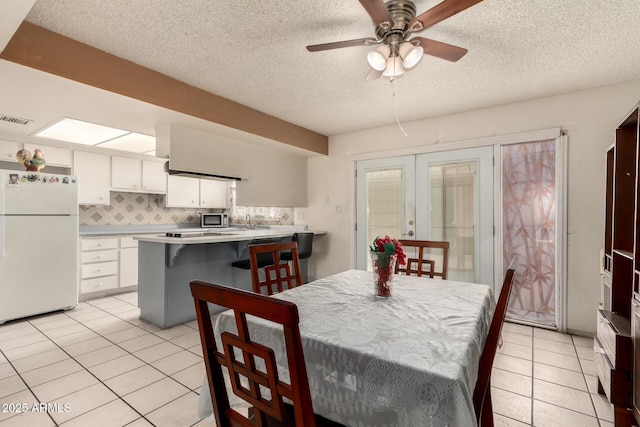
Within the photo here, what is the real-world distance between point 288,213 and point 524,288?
348 centimetres

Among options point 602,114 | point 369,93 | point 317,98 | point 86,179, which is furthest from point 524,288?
point 86,179

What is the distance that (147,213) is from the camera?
5.29 m

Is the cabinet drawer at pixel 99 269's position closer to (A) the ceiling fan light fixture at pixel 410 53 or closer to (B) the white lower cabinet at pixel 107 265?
(B) the white lower cabinet at pixel 107 265

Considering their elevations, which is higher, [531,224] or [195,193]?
[195,193]

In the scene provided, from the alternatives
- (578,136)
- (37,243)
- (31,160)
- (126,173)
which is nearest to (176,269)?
(37,243)

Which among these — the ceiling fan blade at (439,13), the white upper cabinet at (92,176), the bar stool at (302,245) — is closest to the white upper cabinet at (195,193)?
the white upper cabinet at (92,176)

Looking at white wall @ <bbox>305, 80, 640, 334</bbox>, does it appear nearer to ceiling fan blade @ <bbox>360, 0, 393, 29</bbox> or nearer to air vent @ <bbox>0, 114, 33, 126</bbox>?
ceiling fan blade @ <bbox>360, 0, 393, 29</bbox>

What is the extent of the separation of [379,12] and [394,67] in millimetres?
433

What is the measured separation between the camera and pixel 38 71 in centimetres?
199

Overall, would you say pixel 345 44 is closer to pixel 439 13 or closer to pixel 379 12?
pixel 379 12

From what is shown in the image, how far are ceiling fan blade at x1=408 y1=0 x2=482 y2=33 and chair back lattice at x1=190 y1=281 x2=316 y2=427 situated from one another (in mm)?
1488

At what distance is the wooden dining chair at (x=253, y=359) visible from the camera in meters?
0.70

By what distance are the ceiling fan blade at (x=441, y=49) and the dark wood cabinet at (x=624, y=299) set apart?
0.99 m

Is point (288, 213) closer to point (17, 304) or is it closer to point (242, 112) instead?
point (242, 112)
